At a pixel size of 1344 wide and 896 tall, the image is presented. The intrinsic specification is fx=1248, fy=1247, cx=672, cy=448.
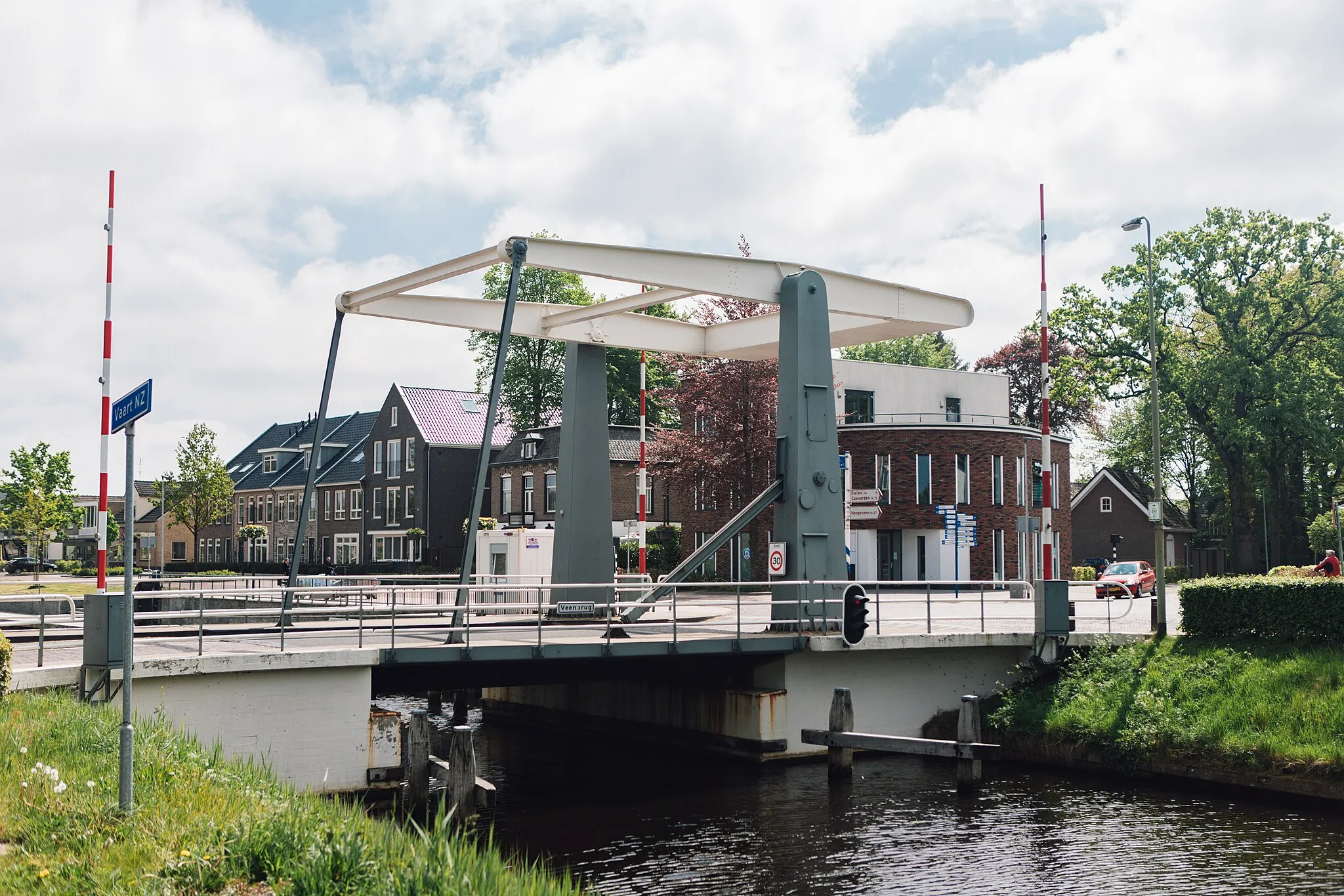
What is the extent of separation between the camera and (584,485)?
1936 cm

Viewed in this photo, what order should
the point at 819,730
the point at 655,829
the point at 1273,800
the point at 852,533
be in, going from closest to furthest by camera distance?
the point at 655,829, the point at 1273,800, the point at 819,730, the point at 852,533

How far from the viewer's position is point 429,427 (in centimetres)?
5884

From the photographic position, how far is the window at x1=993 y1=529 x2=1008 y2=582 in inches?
1654

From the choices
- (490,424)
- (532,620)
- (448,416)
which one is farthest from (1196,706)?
(448,416)

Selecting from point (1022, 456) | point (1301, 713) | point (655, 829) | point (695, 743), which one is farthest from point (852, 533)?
point (655, 829)

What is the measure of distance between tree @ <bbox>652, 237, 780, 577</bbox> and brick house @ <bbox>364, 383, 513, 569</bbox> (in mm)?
19375

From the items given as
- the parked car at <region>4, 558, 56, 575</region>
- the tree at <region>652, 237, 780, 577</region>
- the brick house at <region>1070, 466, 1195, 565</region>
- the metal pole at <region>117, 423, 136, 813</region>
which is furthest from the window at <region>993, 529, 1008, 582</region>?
the parked car at <region>4, 558, 56, 575</region>

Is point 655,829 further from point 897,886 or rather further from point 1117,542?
point 1117,542

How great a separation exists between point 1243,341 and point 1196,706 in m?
29.4

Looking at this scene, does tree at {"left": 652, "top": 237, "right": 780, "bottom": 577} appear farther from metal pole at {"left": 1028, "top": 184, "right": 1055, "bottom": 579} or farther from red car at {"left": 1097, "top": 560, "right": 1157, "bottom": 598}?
metal pole at {"left": 1028, "top": 184, "right": 1055, "bottom": 579}

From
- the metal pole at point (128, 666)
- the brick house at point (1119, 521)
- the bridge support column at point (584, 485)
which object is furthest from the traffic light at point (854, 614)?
the brick house at point (1119, 521)

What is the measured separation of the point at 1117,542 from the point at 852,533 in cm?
2353

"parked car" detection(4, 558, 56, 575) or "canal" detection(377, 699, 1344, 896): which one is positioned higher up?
"parked car" detection(4, 558, 56, 575)

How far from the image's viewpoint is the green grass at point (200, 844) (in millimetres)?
6281
